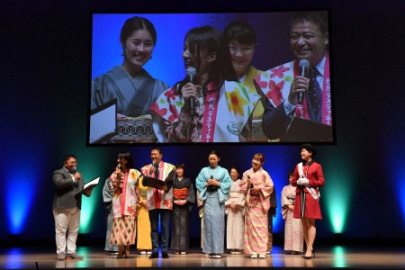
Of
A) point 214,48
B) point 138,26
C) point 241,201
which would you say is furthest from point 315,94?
point 138,26

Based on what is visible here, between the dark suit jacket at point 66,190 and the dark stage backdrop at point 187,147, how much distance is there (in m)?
2.84

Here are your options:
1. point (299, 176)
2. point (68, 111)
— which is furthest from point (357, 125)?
point (68, 111)

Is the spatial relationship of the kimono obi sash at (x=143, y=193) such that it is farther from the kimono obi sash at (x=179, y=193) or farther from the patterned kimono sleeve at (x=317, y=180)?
the patterned kimono sleeve at (x=317, y=180)

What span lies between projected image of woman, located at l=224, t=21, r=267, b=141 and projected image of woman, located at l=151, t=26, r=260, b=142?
0.08 meters

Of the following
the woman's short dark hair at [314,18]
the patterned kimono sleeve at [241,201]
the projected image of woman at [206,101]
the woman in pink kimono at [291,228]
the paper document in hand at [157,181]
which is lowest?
the woman in pink kimono at [291,228]

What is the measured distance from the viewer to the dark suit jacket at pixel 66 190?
6020 mm

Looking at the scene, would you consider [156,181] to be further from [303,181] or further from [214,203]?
[303,181]

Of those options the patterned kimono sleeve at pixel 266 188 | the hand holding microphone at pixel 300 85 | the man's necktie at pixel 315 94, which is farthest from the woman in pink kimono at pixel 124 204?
the man's necktie at pixel 315 94

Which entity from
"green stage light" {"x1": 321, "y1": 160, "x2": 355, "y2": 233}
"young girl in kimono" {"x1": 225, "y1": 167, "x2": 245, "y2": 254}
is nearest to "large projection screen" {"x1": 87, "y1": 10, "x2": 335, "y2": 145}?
"green stage light" {"x1": 321, "y1": 160, "x2": 355, "y2": 233}

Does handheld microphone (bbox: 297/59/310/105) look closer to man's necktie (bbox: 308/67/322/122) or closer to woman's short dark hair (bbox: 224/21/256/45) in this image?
man's necktie (bbox: 308/67/322/122)

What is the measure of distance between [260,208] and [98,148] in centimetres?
377

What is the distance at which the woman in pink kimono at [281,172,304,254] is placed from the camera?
6.97m

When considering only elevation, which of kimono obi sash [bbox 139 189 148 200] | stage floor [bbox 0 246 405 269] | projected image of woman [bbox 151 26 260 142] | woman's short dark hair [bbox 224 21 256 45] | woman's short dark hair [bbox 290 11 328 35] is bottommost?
stage floor [bbox 0 246 405 269]

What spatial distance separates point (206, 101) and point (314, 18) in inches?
87.7
